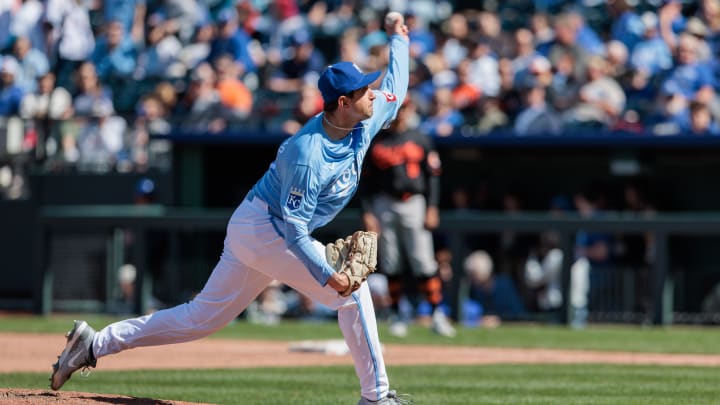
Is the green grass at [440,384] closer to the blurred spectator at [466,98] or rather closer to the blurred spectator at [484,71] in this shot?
the blurred spectator at [466,98]

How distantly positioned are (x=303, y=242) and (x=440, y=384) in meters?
2.89

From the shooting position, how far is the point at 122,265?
50.0 ft

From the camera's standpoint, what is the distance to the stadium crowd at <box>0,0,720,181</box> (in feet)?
48.4

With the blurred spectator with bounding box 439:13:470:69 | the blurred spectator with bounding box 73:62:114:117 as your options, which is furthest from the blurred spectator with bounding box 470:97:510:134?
the blurred spectator with bounding box 73:62:114:117

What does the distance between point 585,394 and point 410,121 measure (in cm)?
568

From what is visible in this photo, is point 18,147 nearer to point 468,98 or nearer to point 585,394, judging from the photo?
point 468,98

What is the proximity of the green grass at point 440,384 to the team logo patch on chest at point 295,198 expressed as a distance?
1812 millimetres

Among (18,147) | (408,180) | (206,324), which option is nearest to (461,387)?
(206,324)

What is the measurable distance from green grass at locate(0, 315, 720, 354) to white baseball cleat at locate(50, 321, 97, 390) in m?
5.35

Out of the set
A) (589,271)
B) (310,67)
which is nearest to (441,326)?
(589,271)

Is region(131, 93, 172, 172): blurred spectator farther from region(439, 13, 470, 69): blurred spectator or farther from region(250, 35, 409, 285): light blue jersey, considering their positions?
region(250, 35, 409, 285): light blue jersey

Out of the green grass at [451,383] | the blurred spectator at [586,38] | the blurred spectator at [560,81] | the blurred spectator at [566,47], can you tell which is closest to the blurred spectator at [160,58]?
the blurred spectator at [566,47]

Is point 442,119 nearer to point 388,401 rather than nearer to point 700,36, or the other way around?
point 700,36

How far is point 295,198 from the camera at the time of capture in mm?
5891
